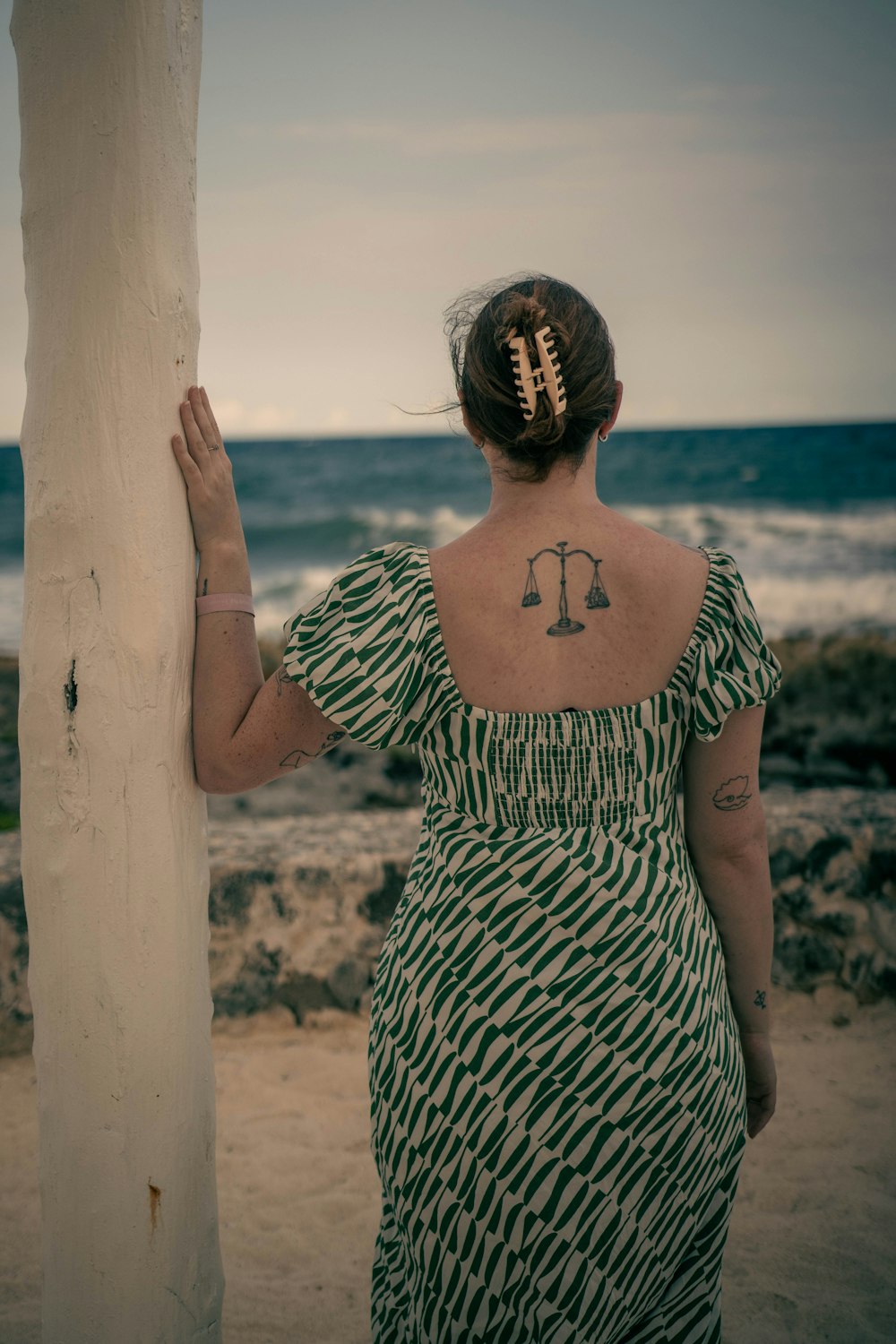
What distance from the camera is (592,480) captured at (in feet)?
5.11

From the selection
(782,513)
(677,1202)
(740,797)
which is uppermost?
(782,513)

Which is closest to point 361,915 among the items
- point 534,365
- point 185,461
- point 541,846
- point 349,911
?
point 349,911

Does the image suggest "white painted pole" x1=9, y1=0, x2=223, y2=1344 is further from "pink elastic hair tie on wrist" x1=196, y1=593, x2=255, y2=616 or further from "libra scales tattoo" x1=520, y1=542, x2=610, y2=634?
"libra scales tattoo" x1=520, y1=542, x2=610, y2=634

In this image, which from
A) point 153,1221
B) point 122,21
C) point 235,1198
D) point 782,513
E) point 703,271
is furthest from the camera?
point 782,513

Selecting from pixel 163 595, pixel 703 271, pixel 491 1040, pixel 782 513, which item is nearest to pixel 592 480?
pixel 163 595

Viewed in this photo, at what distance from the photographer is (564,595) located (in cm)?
139

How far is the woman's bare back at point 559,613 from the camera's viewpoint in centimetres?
139

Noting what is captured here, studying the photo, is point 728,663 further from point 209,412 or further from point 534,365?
point 209,412

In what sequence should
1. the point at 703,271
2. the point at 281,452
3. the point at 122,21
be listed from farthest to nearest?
the point at 281,452 → the point at 703,271 → the point at 122,21

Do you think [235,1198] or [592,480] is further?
[235,1198]

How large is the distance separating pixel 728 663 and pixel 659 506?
23.4 meters

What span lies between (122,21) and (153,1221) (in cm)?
172

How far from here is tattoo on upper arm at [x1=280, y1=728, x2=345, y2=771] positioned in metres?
1.51

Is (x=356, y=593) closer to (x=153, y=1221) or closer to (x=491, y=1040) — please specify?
(x=491, y=1040)
